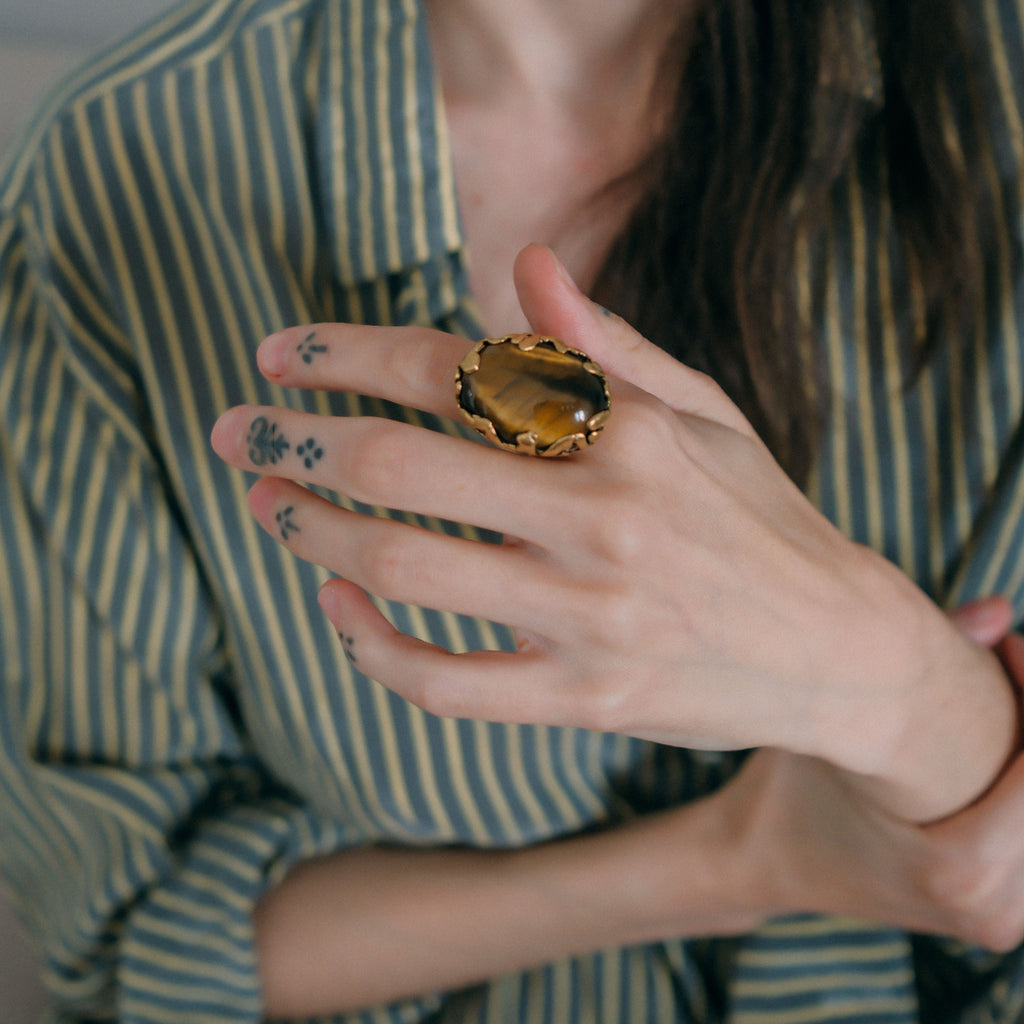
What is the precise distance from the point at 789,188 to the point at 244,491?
1.53ft

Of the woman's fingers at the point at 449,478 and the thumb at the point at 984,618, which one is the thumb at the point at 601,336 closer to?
the woman's fingers at the point at 449,478

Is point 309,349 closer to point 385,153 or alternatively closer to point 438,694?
point 438,694

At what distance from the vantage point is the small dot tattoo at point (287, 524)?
402 millimetres

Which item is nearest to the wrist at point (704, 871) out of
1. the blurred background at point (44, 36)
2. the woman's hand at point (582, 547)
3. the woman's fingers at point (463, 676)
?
the woman's hand at point (582, 547)

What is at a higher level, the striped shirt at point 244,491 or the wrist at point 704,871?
the striped shirt at point 244,491

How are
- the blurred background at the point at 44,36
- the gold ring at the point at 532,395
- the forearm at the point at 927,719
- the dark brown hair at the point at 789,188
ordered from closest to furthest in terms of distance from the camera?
the gold ring at the point at 532,395, the forearm at the point at 927,719, the dark brown hair at the point at 789,188, the blurred background at the point at 44,36

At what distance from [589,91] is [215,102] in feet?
1.01

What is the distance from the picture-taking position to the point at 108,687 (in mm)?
685

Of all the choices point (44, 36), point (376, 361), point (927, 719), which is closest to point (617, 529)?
point (376, 361)

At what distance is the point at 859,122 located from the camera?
0.64 metres

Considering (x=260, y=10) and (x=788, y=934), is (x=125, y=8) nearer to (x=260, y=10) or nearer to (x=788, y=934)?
(x=260, y=10)

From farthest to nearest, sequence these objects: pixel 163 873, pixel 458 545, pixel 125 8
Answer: pixel 125 8
pixel 163 873
pixel 458 545

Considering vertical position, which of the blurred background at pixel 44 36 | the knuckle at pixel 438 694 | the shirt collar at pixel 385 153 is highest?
the blurred background at pixel 44 36

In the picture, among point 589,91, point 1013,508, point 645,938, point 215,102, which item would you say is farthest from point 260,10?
point 645,938
